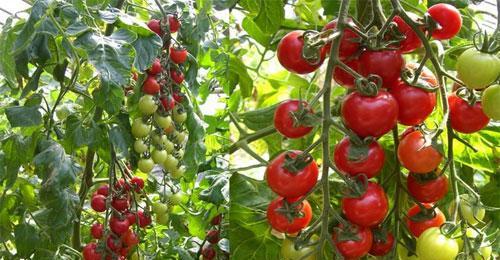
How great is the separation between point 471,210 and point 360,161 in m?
0.17

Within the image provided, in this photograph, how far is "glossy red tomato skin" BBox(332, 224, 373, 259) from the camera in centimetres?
69

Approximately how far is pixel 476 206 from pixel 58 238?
74 centimetres

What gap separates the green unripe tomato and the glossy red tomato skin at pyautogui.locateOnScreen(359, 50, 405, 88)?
61mm

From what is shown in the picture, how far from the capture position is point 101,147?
1.30 metres

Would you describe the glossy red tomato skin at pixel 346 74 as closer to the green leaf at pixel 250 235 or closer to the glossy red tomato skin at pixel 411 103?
the glossy red tomato skin at pixel 411 103

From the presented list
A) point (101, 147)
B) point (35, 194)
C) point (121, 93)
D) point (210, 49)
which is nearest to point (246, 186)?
point (121, 93)

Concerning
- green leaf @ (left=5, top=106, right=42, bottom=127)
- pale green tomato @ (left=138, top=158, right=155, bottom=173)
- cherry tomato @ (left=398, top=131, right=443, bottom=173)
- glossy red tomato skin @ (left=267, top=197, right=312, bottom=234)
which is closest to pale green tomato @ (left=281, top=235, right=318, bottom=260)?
glossy red tomato skin @ (left=267, top=197, right=312, bottom=234)

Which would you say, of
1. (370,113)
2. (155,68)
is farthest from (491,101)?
(155,68)

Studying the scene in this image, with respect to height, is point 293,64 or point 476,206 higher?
point 293,64

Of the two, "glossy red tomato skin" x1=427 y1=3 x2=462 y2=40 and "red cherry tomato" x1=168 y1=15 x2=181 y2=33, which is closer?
"glossy red tomato skin" x1=427 y1=3 x2=462 y2=40

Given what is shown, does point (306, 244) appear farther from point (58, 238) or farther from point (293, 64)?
point (58, 238)

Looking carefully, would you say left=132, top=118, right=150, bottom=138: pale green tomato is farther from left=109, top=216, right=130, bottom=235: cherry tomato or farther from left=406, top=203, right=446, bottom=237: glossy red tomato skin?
left=406, top=203, right=446, bottom=237: glossy red tomato skin

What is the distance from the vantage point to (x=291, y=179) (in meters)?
0.67

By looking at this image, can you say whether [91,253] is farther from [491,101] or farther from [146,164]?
[491,101]
